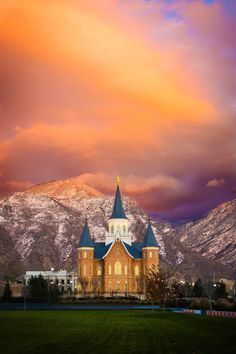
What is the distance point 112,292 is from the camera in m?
119

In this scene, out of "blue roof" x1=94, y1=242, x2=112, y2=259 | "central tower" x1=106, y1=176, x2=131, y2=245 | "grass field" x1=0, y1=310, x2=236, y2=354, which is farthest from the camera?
"central tower" x1=106, y1=176, x2=131, y2=245

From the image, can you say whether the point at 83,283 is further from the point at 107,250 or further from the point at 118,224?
the point at 118,224

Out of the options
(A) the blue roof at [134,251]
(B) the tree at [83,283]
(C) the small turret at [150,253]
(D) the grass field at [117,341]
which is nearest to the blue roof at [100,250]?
(A) the blue roof at [134,251]

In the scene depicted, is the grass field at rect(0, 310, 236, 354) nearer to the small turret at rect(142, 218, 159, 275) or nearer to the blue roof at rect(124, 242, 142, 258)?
the small turret at rect(142, 218, 159, 275)

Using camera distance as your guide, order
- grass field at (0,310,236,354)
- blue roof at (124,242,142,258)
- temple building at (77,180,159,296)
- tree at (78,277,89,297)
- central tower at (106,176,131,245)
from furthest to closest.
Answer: central tower at (106,176,131,245) < blue roof at (124,242,142,258) < temple building at (77,180,159,296) < tree at (78,277,89,297) < grass field at (0,310,236,354)

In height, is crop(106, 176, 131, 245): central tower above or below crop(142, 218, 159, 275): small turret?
above

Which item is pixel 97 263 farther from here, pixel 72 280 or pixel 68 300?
pixel 72 280

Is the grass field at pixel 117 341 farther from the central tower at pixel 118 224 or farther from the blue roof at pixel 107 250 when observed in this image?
the central tower at pixel 118 224

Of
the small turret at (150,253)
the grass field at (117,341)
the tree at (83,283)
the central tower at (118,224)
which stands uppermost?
the central tower at (118,224)

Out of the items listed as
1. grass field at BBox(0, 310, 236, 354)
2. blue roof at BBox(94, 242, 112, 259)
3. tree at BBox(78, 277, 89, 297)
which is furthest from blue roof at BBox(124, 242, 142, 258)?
grass field at BBox(0, 310, 236, 354)

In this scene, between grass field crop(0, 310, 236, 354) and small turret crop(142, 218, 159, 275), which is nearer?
grass field crop(0, 310, 236, 354)

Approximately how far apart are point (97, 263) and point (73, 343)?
9950cm

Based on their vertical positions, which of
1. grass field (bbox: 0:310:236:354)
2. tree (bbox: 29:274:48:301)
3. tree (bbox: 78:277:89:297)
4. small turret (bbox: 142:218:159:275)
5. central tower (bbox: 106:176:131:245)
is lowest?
grass field (bbox: 0:310:236:354)

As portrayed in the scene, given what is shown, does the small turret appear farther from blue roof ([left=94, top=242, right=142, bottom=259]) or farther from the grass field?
the grass field
